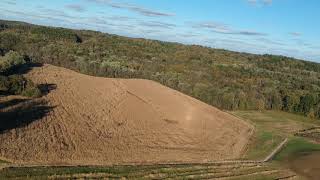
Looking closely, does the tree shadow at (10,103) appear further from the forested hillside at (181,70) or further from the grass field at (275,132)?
the forested hillside at (181,70)

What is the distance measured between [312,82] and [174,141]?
92949 millimetres

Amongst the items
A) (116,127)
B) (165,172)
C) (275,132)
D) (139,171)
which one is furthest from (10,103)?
(275,132)

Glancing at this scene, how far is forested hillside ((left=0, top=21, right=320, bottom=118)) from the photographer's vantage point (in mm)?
108875

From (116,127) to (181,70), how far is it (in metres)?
69.2

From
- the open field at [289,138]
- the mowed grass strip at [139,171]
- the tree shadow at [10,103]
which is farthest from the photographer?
the open field at [289,138]

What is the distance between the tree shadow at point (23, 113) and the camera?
46253 millimetres

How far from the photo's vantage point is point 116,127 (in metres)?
56.7

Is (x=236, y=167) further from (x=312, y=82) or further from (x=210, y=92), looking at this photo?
(x=312, y=82)

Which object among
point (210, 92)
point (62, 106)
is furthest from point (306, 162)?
point (210, 92)

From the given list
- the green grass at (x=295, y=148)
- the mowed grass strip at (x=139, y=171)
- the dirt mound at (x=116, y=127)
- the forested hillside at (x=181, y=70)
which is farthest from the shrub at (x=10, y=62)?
the green grass at (x=295, y=148)

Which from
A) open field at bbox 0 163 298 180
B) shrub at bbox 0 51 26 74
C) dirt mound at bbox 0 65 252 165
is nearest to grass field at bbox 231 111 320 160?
dirt mound at bbox 0 65 252 165

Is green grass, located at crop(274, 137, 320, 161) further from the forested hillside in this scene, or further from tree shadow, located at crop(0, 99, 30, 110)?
the forested hillside

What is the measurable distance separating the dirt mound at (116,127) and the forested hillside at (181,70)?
921 inches

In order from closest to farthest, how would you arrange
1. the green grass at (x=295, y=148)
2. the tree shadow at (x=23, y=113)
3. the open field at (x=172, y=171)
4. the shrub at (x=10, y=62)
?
the open field at (x=172, y=171) < the tree shadow at (x=23, y=113) < the green grass at (x=295, y=148) < the shrub at (x=10, y=62)
